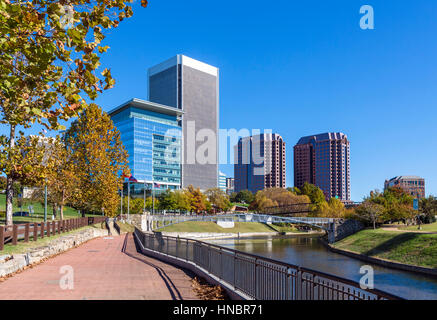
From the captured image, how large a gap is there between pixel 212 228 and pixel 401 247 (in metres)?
57.1

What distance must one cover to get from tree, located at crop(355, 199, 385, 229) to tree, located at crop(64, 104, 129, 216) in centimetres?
4618

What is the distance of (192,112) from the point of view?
19075cm

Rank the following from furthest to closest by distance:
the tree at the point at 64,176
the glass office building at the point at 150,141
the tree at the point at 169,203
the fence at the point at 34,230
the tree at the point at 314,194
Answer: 1. the glass office building at the point at 150,141
2. the tree at the point at 314,194
3. the tree at the point at 169,203
4. the tree at the point at 64,176
5. the fence at the point at 34,230

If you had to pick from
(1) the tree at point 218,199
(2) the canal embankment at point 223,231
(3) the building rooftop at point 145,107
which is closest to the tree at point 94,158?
(2) the canal embankment at point 223,231

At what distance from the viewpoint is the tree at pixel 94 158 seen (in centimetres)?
4081

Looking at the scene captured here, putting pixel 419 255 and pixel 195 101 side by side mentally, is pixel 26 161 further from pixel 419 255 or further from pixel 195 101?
pixel 195 101

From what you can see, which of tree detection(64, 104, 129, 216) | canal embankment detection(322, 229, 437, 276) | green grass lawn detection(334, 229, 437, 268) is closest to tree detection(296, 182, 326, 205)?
green grass lawn detection(334, 229, 437, 268)

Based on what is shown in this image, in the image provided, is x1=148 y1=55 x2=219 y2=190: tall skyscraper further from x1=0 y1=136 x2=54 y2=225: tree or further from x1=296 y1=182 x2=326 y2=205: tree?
x1=0 y1=136 x2=54 y2=225: tree

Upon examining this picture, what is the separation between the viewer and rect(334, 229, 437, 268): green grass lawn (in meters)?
39.3

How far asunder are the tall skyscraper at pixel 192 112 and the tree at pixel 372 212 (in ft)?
374

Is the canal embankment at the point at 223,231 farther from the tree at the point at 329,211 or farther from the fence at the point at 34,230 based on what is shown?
the fence at the point at 34,230

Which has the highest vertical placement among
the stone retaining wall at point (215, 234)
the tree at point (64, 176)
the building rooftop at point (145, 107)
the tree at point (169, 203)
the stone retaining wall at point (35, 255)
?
the building rooftop at point (145, 107)
